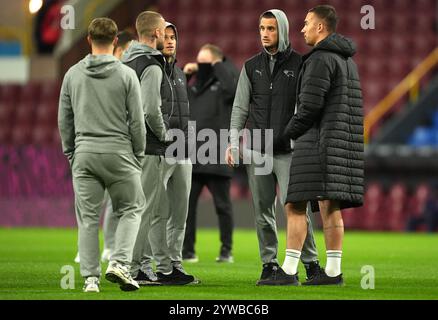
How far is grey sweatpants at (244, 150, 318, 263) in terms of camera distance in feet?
25.8

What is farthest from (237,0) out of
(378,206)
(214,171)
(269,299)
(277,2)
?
(269,299)

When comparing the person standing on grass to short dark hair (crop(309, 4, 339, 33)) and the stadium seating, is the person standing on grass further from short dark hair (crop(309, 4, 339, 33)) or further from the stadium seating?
the stadium seating

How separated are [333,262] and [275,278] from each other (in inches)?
17.3

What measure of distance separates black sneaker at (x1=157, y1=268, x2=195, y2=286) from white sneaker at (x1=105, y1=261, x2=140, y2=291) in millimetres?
812

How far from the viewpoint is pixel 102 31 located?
22.7ft

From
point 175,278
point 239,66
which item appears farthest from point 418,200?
point 175,278

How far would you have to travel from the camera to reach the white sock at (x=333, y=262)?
762 cm

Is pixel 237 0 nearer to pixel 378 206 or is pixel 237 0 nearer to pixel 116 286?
pixel 378 206

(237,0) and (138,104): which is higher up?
(237,0)

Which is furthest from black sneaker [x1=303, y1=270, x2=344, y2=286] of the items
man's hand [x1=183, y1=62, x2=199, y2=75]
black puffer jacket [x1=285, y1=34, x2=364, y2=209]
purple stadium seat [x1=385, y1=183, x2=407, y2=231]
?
purple stadium seat [x1=385, y1=183, x2=407, y2=231]

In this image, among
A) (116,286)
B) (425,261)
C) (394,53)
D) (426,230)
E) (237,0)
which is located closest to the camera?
(116,286)

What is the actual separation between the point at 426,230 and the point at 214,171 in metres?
7.34

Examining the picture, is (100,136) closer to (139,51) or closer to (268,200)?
(139,51)

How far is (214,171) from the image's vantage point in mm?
10633
